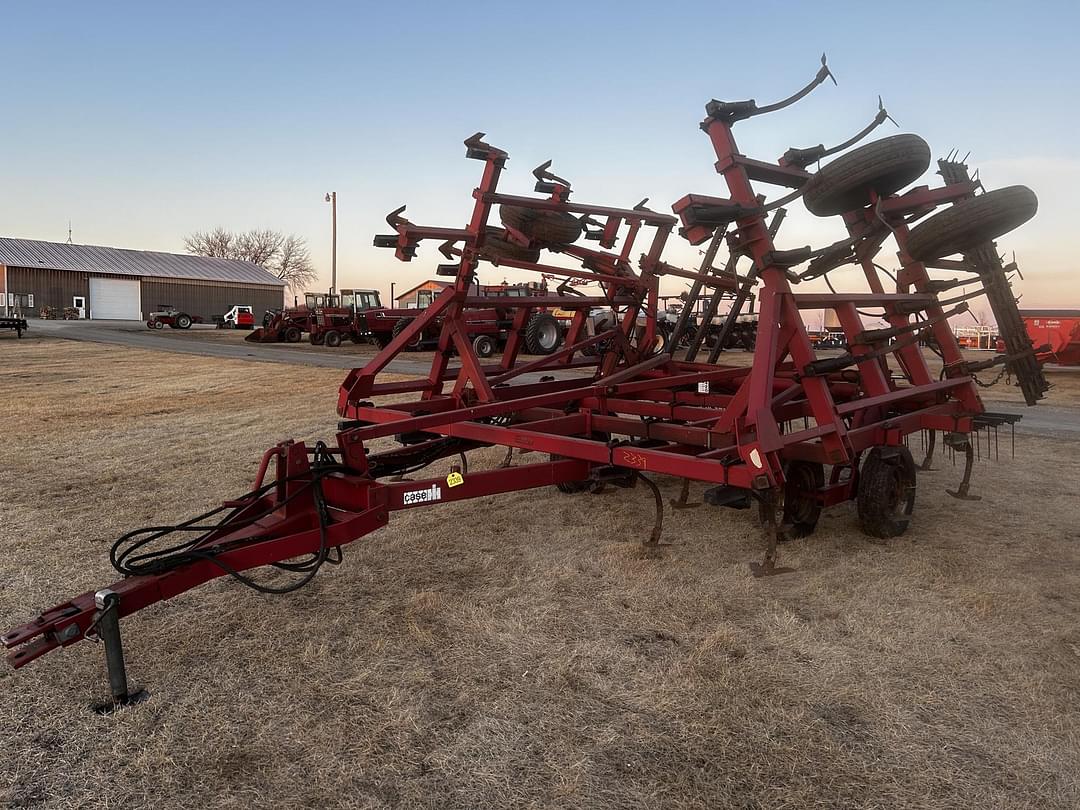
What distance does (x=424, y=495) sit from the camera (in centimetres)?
349

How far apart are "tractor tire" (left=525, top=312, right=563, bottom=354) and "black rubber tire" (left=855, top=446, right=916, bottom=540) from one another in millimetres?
14533

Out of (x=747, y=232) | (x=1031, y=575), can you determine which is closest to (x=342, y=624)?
(x=747, y=232)

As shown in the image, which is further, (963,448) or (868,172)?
(963,448)

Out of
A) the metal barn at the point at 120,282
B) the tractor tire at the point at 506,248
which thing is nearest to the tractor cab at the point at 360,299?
the tractor tire at the point at 506,248

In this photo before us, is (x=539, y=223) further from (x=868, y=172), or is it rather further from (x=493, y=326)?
(x=493, y=326)

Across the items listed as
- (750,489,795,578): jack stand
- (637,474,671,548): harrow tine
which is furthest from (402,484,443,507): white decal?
(750,489,795,578): jack stand

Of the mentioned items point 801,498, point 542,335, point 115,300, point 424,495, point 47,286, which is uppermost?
point 47,286

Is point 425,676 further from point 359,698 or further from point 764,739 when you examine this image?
point 764,739

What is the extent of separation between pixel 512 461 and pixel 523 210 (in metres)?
2.49

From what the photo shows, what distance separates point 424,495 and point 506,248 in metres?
3.15

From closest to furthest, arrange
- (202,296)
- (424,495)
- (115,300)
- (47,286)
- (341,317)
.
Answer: (424,495) < (341,317) < (47,286) < (115,300) < (202,296)

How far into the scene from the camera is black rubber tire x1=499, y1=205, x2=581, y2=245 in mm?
5996

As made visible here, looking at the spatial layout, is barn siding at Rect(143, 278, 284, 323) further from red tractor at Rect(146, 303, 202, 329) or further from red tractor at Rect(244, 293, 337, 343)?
red tractor at Rect(244, 293, 337, 343)

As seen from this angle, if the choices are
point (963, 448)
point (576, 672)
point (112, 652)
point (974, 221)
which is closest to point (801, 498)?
point (963, 448)
